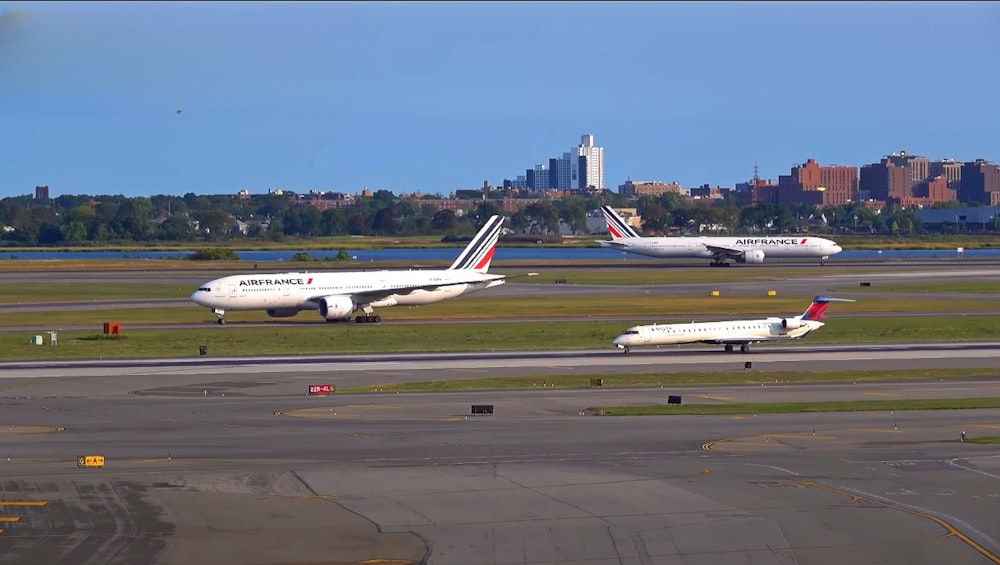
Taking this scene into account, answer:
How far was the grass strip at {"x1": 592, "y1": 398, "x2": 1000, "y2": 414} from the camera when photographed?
51.4 meters

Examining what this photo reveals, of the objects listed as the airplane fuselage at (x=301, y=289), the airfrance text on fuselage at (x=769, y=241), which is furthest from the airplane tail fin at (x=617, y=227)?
the airplane fuselage at (x=301, y=289)

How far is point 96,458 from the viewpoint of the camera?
40438 millimetres

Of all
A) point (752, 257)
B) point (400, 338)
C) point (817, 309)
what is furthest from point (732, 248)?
point (817, 309)

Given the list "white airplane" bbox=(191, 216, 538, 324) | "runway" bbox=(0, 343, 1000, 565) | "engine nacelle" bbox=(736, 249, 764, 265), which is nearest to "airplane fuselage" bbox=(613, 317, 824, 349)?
"runway" bbox=(0, 343, 1000, 565)

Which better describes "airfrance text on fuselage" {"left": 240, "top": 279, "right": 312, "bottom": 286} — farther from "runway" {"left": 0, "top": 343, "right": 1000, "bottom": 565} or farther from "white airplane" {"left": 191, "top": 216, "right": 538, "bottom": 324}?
"runway" {"left": 0, "top": 343, "right": 1000, "bottom": 565}

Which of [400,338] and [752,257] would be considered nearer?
[400,338]

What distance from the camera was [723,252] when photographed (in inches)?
7101

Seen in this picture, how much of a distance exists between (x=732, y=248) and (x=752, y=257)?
10.8 feet

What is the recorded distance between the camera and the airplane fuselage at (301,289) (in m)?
91.6

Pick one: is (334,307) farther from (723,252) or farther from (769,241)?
(769,241)

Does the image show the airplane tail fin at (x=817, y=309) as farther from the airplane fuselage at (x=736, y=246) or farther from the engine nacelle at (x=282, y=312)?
the airplane fuselage at (x=736, y=246)

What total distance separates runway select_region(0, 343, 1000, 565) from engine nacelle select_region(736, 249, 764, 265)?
119m

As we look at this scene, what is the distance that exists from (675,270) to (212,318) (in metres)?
82.6

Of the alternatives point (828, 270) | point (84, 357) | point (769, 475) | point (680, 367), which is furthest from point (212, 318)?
point (828, 270)
